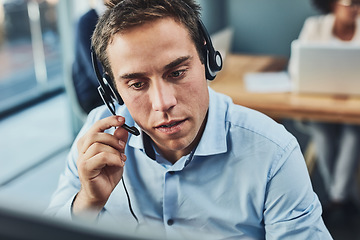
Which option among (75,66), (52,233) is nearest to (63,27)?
(75,66)

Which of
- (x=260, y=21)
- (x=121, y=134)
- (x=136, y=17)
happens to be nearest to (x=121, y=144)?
(x=121, y=134)

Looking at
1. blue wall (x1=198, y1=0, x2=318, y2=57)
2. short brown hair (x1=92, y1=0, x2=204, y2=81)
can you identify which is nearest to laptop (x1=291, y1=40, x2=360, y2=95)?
short brown hair (x1=92, y1=0, x2=204, y2=81)

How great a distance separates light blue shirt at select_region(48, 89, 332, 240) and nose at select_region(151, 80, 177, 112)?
17 cm

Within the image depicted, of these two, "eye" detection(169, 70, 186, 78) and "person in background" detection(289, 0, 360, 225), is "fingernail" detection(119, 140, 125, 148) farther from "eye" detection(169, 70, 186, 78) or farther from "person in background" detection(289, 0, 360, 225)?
"person in background" detection(289, 0, 360, 225)

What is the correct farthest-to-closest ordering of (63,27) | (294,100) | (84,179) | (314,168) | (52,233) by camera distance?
(63,27) → (314,168) → (294,100) → (84,179) → (52,233)

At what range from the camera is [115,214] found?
36.1 inches

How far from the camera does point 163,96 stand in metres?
0.72

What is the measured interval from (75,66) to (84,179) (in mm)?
973

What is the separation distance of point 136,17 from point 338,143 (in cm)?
192

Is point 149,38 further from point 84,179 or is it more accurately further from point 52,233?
point 52,233

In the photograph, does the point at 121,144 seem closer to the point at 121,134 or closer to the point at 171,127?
the point at 121,134

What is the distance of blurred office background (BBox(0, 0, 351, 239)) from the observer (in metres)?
2.79

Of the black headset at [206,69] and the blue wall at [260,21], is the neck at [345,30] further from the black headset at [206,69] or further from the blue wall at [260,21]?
the black headset at [206,69]

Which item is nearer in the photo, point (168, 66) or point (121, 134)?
point (168, 66)
